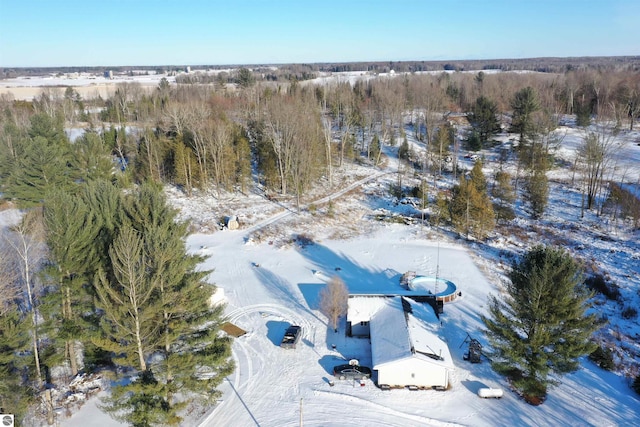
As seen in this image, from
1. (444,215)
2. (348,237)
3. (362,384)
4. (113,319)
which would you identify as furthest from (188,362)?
(444,215)

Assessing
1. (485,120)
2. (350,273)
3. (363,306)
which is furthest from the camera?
(485,120)

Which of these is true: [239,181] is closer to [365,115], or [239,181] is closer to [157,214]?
[365,115]

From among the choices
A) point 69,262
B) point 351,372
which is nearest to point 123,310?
point 69,262

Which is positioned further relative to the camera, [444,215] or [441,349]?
[444,215]

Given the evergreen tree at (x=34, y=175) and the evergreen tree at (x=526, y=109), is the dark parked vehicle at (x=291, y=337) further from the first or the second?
the evergreen tree at (x=526, y=109)

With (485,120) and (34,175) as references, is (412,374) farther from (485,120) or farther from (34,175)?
(485,120)

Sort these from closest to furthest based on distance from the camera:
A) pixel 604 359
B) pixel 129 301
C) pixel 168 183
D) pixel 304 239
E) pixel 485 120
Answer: pixel 129 301, pixel 604 359, pixel 304 239, pixel 168 183, pixel 485 120
